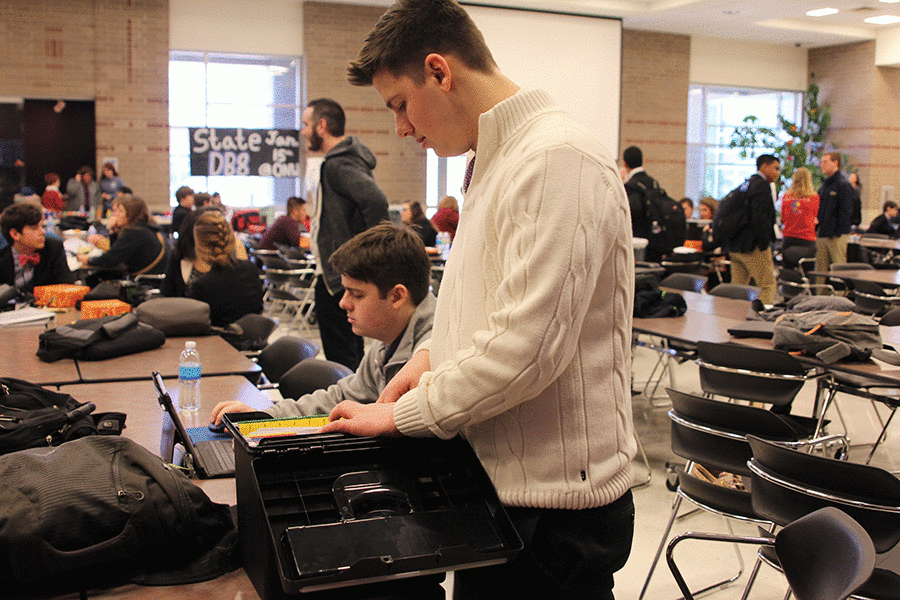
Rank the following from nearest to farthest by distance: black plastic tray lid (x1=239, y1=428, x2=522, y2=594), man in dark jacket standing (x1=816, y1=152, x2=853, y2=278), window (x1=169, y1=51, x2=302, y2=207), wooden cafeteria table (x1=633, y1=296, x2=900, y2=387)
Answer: black plastic tray lid (x1=239, y1=428, x2=522, y2=594) → wooden cafeteria table (x1=633, y1=296, x2=900, y2=387) → man in dark jacket standing (x1=816, y1=152, x2=853, y2=278) → window (x1=169, y1=51, x2=302, y2=207)

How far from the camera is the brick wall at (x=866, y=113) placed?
1539 cm

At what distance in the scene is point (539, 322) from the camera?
1.15m

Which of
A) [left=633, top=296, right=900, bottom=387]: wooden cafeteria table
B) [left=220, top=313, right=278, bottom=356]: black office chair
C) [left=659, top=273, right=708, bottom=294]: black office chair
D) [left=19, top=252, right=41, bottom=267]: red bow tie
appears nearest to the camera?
[left=633, top=296, right=900, bottom=387]: wooden cafeteria table

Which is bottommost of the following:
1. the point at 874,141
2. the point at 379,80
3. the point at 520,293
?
the point at 520,293

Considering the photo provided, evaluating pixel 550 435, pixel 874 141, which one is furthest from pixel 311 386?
pixel 874 141

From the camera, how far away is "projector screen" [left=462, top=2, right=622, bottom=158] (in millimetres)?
11914

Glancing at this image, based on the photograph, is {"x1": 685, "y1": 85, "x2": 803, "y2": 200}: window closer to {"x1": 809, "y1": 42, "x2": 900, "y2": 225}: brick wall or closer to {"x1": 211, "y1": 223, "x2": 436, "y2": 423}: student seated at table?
{"x1": 809, "y1": 42, "x2": 900, "y2": 225}: brick wall

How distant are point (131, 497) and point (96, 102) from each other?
40.2 feet

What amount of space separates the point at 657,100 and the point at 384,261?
13.6 meters

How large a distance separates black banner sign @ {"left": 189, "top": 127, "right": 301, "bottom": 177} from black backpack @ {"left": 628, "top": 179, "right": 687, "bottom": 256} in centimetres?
634

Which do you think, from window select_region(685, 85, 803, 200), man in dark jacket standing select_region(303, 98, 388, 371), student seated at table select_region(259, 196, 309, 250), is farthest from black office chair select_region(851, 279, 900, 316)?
window select_region(685, 85, 803, 200)

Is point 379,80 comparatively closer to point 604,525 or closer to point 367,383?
point 604,525

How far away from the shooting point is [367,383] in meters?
2.51

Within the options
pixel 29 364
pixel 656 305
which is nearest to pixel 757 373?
pixel 656 305
